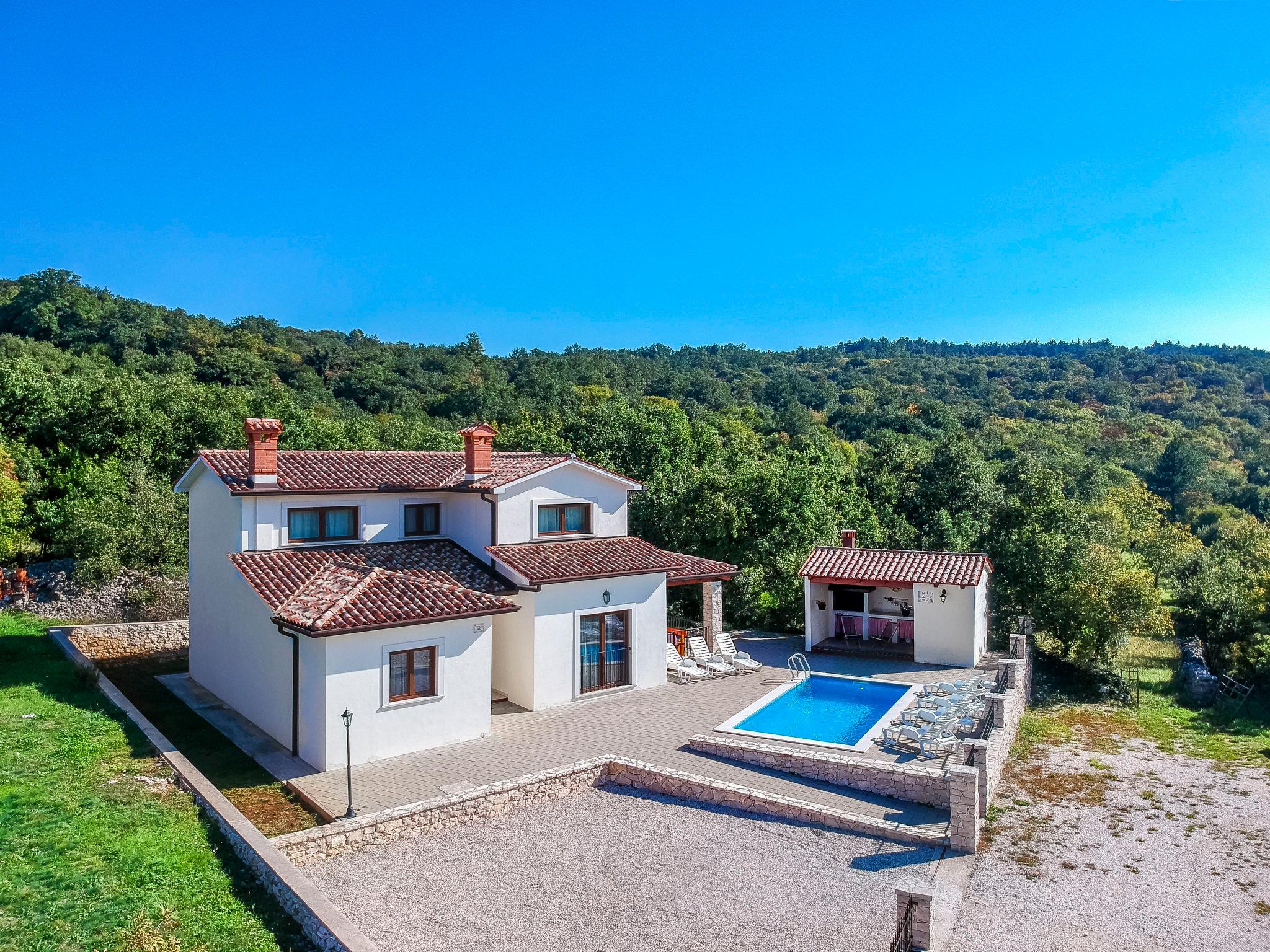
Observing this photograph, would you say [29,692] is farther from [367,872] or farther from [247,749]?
[367,872]

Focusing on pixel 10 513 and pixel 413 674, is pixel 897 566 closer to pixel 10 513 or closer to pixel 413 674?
pixel 413 674

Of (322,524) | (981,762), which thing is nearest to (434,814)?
(322,524)

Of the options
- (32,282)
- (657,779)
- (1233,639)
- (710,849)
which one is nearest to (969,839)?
(710,849)

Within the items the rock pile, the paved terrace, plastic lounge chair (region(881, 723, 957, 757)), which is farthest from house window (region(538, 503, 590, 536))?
the rock pile

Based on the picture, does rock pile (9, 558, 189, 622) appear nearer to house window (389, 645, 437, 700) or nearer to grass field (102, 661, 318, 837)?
grass field (102, 661, 318, 837)

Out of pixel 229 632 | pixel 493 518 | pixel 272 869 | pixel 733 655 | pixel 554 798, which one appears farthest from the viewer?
pixel 733 655

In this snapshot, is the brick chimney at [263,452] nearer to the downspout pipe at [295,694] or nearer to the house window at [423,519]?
the house window at [423,519]
